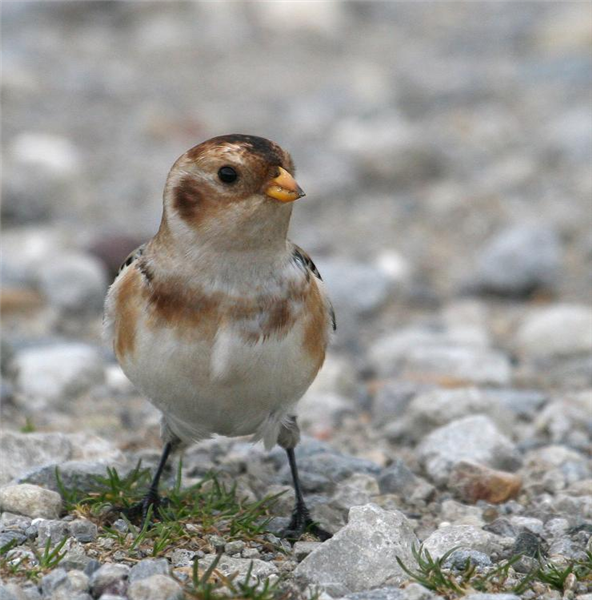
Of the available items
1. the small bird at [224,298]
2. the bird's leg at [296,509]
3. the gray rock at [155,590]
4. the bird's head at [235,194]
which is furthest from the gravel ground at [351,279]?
the bird's head at [235,194]

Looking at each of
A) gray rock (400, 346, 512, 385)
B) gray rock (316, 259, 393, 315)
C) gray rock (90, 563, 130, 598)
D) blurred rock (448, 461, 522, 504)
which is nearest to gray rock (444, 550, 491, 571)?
blurred rock (448, 461, 522, 504)

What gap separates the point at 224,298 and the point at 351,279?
3806mm

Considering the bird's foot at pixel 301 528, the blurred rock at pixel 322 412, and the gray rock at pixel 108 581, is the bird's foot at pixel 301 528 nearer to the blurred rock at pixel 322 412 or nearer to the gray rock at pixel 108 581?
the gray rock at pixel 108 581

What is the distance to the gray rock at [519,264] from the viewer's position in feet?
26.5

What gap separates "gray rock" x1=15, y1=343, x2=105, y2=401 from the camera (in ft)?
20.1

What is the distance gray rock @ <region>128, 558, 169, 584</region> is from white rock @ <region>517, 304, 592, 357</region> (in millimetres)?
3805

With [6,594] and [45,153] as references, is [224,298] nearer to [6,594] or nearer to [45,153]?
[6,594]

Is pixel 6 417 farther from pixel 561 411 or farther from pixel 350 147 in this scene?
pixel 350 147

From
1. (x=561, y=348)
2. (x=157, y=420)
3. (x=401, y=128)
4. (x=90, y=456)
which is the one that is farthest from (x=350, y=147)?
(x=90, y=456)

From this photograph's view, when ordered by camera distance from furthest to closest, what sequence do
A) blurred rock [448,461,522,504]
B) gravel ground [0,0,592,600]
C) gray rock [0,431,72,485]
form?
blurred rock [448,461,522,504], gray rock [0,431,72,485], gravel ground [0,0,592,600]

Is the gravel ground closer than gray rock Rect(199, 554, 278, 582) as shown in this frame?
No

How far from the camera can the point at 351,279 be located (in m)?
7.94

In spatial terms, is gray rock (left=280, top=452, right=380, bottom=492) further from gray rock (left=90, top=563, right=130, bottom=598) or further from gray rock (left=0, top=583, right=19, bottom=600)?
gray rock (left=0, top=583, right=19, bottom=600)

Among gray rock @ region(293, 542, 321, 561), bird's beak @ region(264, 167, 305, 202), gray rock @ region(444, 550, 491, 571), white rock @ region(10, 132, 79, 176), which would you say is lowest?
gray rock @ region(293, 542, 321, 561)
